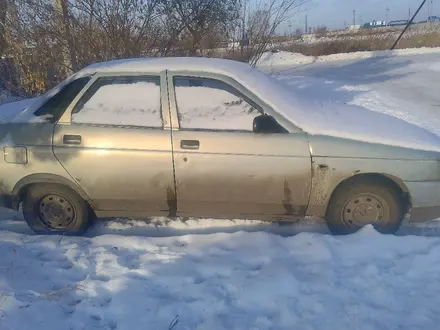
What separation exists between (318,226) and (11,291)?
2.87 meters

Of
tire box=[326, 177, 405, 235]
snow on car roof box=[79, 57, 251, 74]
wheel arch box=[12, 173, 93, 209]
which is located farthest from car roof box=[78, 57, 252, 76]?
tire box=[326, 177, 405, 235]

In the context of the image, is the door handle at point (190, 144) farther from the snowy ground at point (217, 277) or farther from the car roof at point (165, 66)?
the snowy ground at point (217, 277)

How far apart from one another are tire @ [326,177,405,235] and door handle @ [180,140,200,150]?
1.36 metres

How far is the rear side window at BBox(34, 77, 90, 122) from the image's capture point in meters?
3.99

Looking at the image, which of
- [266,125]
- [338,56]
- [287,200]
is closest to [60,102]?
[266,125]

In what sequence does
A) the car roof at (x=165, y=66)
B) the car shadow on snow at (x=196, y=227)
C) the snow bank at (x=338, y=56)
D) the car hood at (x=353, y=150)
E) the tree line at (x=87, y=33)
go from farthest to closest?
the snow bank at (x=338, y=56) < the tree line at (x=87, y=33) < the car shadow on snow at (x=196, y=227) < the car roof at (x=165, y=66) < the car hood at (x=353, y=150)

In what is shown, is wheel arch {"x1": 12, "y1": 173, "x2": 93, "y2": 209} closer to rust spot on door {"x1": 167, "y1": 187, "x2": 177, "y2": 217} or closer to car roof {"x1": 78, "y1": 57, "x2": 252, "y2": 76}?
rust spot on door {"x1": 167, "y1": 187, "x2": 177, "y2": 217}

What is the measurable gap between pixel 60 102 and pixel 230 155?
5.72ft

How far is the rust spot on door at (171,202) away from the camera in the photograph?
3.92 m

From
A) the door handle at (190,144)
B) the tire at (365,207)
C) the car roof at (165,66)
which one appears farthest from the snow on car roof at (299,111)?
the door handle at (190,144)

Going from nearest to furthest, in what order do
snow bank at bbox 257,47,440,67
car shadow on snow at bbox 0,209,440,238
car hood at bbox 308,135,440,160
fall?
car hood at bbox 308,135,440,160
car shadow on snow at bbox 0,209,440,238
snow bank at bbox 257,47,440,67

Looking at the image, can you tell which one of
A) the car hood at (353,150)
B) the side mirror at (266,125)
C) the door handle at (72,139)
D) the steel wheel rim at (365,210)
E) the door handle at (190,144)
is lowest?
the steel wheel rim at (365,210)

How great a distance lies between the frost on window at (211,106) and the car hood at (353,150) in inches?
24.8

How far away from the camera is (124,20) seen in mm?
8359
